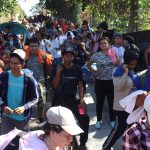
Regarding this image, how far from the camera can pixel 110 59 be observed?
7312 mm

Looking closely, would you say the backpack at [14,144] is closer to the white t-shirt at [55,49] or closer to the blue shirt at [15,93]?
the blue shirt at [15,93]

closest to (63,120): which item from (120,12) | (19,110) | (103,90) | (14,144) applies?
(14,144)

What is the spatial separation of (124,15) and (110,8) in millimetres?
935

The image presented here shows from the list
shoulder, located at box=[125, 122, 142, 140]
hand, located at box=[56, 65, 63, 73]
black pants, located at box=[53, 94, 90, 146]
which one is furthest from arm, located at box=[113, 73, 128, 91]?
shoulder, located at box=[125, 122, 142, 140]

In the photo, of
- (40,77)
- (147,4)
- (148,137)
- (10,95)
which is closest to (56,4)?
(147,4)

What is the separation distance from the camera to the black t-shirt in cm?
603

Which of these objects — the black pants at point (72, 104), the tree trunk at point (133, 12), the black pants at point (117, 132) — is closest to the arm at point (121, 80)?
the black pants at point (117, 132)

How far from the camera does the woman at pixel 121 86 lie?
5.77 meters

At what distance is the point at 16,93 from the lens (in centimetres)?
536

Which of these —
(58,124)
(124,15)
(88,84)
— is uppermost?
(124,15)

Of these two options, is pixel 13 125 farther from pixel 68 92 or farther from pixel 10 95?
pixel 68 92

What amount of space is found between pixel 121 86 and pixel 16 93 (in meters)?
1.52

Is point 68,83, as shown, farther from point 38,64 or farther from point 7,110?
point 38,64

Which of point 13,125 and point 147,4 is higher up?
point 147,4
